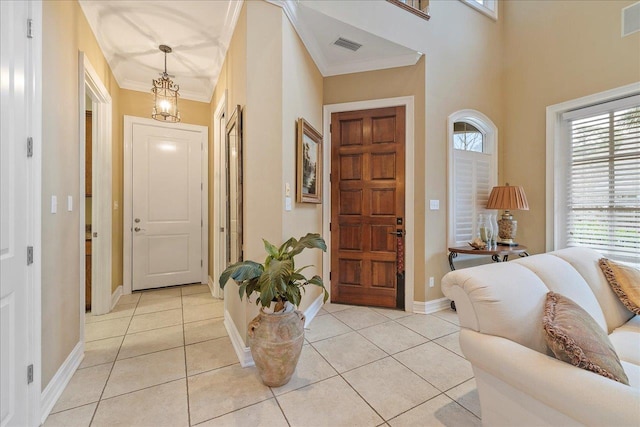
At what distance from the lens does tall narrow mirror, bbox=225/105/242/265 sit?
7.30ft

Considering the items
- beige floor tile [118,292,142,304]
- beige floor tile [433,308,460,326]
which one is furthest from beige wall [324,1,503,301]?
beige floor tile [118,292,142,304]

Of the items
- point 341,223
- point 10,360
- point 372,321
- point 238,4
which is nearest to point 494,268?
point 372,321

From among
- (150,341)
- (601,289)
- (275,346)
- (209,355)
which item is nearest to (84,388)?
(150,341)

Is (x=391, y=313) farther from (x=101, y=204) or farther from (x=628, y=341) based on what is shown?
(x=101, y=204)

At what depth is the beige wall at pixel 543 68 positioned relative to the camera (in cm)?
282

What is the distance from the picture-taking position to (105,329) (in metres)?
2.59

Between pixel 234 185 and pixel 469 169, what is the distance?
2.89 meters

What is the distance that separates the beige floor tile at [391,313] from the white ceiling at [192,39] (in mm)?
2871

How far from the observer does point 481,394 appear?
4.28 feet

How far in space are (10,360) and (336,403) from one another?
1673 mm

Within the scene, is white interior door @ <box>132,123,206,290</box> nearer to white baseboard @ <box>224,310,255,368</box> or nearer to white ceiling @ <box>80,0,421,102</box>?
white ceiling @ <box>80,0,421,102</box>

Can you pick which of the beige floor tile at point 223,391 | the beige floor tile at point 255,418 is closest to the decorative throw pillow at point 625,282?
the beige floor tile at point 255,418

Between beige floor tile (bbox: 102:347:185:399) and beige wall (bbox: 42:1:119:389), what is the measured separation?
35 cm

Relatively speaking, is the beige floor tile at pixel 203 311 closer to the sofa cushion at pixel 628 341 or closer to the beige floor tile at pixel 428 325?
the beige floor tile at pixel 428 325
